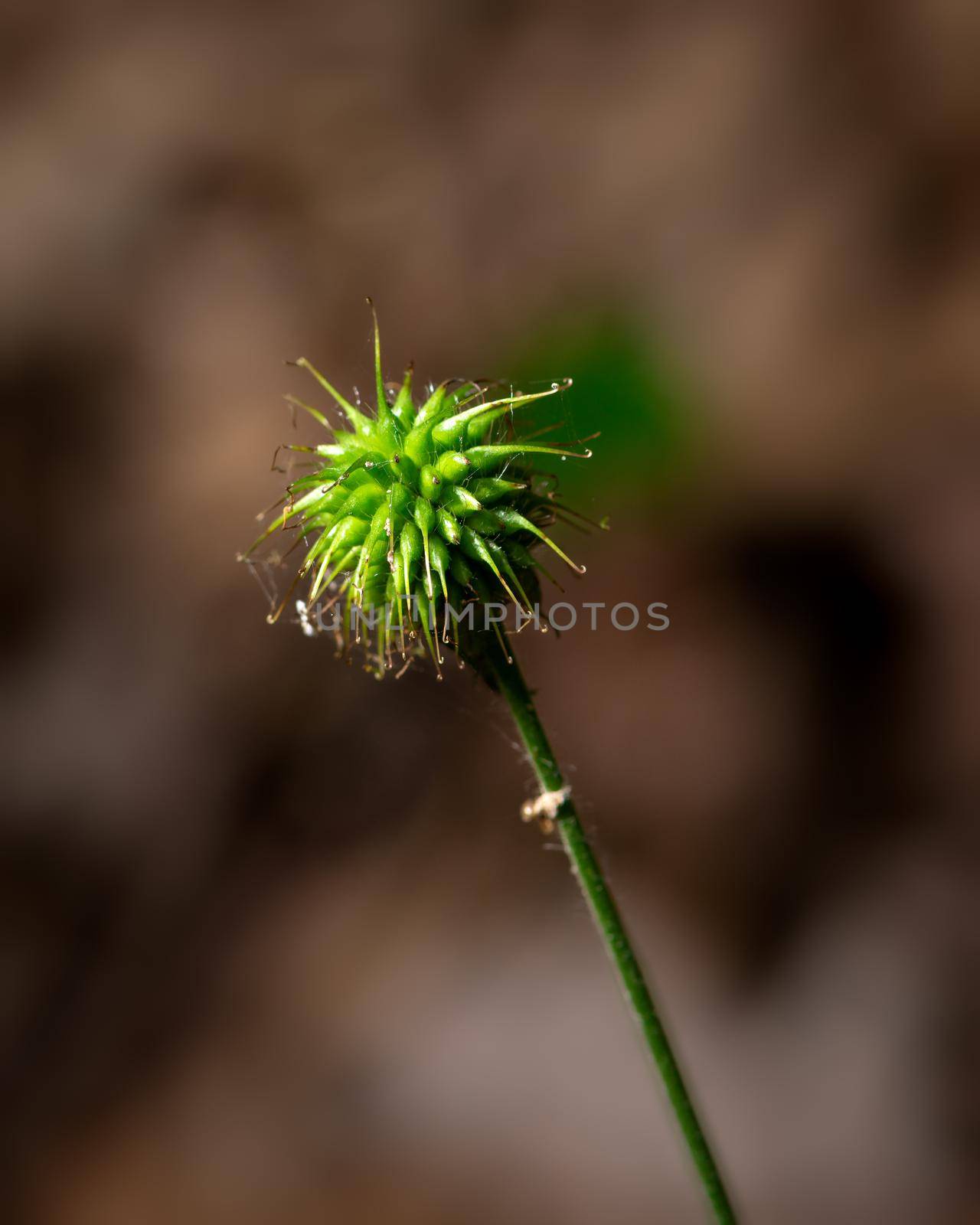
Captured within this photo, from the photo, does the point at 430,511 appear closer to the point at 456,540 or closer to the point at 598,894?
the point at 456,540

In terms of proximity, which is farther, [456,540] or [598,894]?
[598,894]

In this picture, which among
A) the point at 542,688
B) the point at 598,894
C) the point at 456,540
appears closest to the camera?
the point at 456,540

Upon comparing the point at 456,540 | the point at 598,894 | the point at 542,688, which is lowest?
the point at 598,894

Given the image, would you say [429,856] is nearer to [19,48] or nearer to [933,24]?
[933,24]

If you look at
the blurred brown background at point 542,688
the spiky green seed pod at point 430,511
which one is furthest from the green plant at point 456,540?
the blurred brown background at point 542,688

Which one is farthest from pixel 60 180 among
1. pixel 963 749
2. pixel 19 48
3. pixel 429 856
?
pixel 963 749

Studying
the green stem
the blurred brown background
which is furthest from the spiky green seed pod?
the blurred brown background

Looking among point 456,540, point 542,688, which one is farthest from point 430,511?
point 542,688
